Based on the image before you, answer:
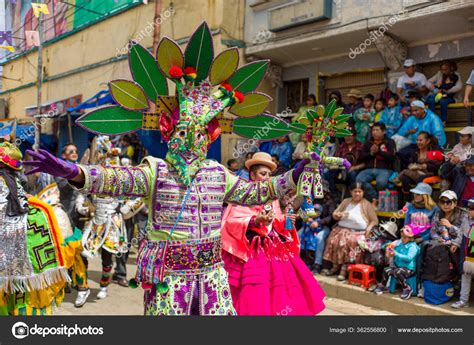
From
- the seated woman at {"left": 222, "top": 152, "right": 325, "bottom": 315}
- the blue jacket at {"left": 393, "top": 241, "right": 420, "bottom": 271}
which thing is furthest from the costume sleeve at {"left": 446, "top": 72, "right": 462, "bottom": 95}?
the seated woman at {"left": 222, "top": 152, "right": 325, "bottom": 315}

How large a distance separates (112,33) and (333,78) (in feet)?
24.0

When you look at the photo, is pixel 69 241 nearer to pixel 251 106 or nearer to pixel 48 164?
pixel 48 164

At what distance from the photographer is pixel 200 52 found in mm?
3080

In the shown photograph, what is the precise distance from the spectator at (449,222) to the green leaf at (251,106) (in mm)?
3562

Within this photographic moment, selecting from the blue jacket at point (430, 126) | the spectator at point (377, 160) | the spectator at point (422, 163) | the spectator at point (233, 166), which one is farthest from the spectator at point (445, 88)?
the spectator at point (233, 166)

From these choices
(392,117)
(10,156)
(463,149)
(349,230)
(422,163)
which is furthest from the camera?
(392,117)

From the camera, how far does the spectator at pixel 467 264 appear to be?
5482mm

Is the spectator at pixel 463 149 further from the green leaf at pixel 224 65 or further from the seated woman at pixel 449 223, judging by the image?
the green leaf at pixel 224 65

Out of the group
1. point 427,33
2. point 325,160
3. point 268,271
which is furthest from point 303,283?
point 427,33

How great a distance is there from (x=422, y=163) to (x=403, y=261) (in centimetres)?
154

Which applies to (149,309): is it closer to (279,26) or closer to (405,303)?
(405,303)

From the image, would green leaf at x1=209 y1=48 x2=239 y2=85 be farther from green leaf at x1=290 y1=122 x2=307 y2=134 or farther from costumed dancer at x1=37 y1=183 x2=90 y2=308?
costumed dancer at x1=37 y1=183 x2=90 y2=308

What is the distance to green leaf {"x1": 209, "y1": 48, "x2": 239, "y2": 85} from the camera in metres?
3.11

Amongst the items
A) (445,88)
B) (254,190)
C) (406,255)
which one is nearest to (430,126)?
(445,88)
